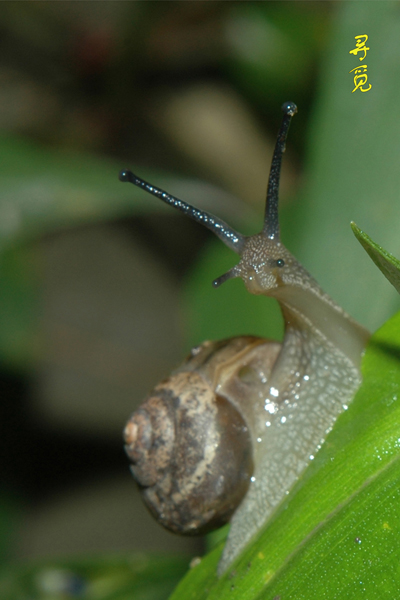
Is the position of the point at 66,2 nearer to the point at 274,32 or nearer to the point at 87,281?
the point at 274,32

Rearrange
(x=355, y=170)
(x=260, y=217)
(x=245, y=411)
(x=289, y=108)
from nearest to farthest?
(x=289, y=108), (x=245, y=411), (x=355, y=170), (x=260, y=217)

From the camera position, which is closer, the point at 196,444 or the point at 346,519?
the point at 346,519

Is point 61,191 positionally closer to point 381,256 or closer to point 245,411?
point 245,411

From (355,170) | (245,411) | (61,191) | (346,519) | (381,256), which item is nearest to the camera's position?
(381,256)

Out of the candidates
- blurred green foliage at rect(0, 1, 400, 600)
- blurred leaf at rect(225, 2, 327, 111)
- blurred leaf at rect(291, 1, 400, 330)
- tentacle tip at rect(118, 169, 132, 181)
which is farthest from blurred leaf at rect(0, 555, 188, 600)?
blurred leaf at rect(225, 2, 327, 111)

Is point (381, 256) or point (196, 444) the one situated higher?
point (381, 256)

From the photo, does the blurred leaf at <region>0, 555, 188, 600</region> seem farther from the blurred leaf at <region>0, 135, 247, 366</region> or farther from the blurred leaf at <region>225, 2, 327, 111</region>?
the blurred leaf at <region>225, 2, 327, 111</region>

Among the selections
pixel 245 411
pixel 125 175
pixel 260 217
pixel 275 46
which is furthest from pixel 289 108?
pixel 275 46
